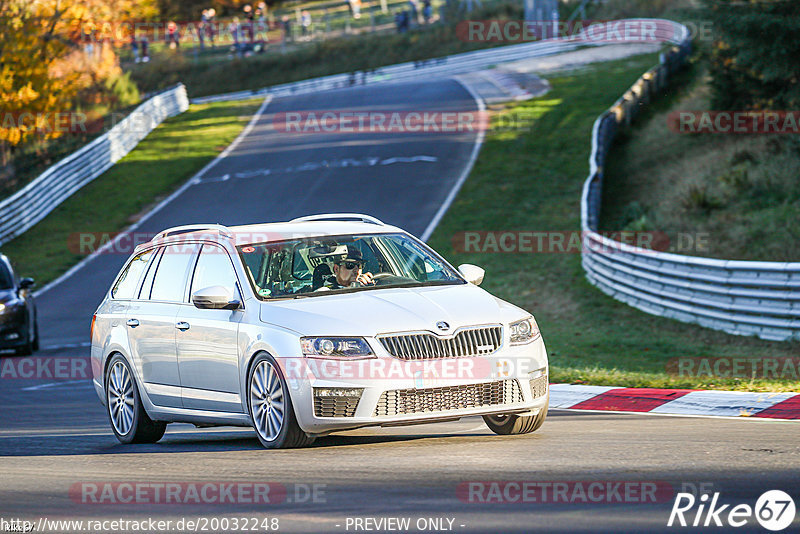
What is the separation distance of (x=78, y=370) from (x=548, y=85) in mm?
31233

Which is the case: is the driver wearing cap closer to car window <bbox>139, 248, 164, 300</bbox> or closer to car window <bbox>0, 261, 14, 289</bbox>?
car window <bbox>139, 248, 164, 300</bbox>

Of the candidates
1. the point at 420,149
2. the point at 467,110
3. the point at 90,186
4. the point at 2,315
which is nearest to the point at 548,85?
the point at 467,110

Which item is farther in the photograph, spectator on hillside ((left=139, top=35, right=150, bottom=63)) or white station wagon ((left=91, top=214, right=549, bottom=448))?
spectator on hillside ((left=139, top=35, right=150, bottom=63))

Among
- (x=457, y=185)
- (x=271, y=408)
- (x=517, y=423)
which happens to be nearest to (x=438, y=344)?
(x=517, y=423)

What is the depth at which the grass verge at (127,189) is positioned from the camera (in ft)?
101

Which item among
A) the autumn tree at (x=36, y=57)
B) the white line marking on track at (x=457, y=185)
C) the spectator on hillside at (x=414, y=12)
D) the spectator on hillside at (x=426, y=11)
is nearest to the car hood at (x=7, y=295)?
the white line marking on track at (x=457, y=185)

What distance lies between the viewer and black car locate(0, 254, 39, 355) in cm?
1862

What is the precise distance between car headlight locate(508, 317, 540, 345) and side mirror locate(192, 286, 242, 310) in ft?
6.46

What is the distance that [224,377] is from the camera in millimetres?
9125

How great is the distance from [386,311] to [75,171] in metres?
30.4

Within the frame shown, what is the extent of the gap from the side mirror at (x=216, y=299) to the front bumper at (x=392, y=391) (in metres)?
0.96

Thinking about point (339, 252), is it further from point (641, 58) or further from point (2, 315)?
point (641, 58)

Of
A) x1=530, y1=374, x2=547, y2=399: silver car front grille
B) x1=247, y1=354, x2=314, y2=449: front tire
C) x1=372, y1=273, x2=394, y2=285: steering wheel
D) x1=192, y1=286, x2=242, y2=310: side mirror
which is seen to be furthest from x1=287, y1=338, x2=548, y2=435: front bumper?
x1=372, y1=273, x2=394, y2=285: steering wheel

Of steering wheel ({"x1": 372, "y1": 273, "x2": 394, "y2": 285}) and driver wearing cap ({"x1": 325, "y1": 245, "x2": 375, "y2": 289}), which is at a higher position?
driver wearing cap ({"x1": 325, "y1": 245, "x2": 375, "y2": 289})
